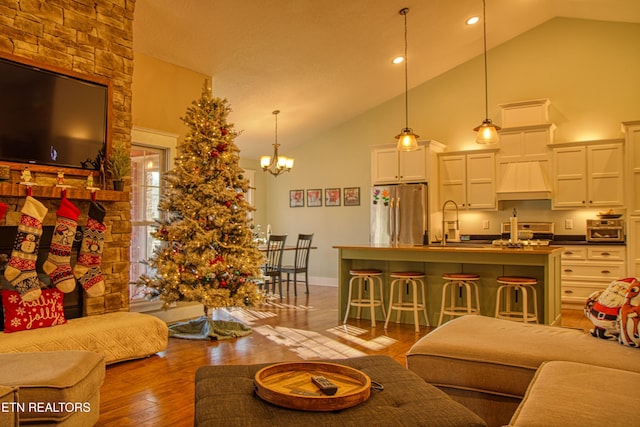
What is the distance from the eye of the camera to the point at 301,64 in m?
6.09

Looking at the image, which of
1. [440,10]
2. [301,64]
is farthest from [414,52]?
[301,64]

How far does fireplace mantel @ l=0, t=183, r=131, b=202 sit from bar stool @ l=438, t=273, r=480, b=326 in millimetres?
3185

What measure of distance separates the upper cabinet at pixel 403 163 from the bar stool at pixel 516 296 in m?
2.85

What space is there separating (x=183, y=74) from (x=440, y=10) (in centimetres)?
319

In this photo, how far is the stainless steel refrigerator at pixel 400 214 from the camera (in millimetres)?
7098

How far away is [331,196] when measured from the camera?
28.5ft

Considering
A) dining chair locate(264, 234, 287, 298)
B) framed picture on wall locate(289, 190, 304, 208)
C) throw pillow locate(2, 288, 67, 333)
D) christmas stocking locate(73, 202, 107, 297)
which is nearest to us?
throw pillow locate(2, 288, 67, 333)

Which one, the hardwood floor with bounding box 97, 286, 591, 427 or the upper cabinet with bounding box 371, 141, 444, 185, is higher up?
the upper cabinet with bounding box 371, 141, 444, 185

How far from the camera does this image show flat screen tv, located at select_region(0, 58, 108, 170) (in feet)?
11.7

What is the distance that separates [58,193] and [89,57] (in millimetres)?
1277

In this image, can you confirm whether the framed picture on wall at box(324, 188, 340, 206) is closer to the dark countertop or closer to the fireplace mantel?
the dark countertop

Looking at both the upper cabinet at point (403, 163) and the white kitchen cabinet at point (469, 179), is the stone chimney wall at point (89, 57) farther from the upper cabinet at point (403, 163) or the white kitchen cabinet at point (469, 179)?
the white kitchen cabinet at point (469, 179)

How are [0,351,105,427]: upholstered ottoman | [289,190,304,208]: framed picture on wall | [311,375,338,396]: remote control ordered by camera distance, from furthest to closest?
[289,190,304,208]: framed picture on wall < [0,351,105,427]: upholstered ottoman < [311,375,338,396]: remote control

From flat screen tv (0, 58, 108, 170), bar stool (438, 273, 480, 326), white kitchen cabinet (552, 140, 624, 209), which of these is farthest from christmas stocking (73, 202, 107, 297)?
white kitchen cabinet (552, 140, 624, 209)
